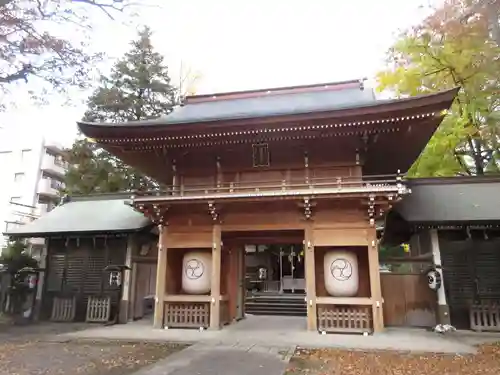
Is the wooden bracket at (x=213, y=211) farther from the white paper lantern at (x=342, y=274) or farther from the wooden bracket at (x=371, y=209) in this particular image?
the wooden bracket at (x=371, y=209)

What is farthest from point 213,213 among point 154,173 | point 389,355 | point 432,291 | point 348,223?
point 432,291

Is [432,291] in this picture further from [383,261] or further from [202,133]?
[202,133]

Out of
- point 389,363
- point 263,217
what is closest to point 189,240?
point 263,217

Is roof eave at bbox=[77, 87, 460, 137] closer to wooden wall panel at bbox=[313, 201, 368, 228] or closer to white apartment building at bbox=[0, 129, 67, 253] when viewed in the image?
wooden wall panel at bbox=[313, 201, 368, 228]

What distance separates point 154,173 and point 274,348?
837 centimetres

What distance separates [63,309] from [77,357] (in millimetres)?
6655

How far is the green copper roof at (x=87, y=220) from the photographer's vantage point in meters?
12.5

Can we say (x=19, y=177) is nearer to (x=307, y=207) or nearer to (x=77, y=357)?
(x=77, y=357)

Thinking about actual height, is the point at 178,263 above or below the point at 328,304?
above

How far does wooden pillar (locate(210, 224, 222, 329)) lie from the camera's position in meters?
10.0

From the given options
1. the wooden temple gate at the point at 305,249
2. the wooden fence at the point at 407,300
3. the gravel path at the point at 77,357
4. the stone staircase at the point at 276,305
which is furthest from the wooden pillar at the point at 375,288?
the stone staircase at the point at 276,305

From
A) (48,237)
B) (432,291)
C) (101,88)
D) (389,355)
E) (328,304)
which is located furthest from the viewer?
(101,88)

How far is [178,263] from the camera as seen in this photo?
38.0 ft

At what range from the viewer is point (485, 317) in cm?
995
